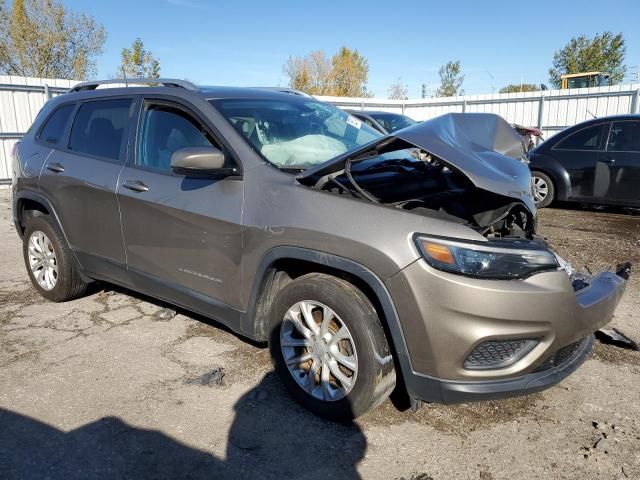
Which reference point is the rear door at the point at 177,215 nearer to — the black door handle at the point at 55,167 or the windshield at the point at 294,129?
the windshield at the point at 294,129

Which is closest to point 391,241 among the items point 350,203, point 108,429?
point 350,203

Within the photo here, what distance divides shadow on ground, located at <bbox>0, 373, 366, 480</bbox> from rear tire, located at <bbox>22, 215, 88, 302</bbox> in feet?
5.48

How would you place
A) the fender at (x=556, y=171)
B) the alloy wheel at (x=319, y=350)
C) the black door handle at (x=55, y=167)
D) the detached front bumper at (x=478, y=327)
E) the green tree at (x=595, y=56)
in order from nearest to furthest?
the detached front bumper at (x=478, y=327) < the alloy wheel at (x=319, y=350) < the black door handle at (x=55, y=167) < the fender at (x=556, y=171) < the green tree at (x=595, y=56)

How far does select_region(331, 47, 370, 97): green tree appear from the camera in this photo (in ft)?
158

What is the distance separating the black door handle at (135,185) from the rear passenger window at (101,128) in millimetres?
340

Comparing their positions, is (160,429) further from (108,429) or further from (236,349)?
(236,349)

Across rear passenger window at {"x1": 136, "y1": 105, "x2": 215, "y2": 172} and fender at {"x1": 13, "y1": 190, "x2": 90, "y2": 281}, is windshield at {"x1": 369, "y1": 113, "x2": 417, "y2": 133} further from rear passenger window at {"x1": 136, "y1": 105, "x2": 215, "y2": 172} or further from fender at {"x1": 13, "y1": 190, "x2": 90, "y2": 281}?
rear passenger window at {"x1": 136, "y1": 105, "x2": 215, "y2": 172}

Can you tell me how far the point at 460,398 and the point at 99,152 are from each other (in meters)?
3.16

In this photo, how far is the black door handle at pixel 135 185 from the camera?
3.41 m

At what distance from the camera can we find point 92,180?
380 centimetres

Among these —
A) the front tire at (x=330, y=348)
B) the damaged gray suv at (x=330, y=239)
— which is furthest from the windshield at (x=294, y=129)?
the front tire at (x=330, y=348)

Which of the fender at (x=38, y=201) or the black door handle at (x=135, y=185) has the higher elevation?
the black door handle at (x=135, y=185)

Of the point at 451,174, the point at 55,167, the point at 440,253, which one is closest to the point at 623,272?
the point at 451,174

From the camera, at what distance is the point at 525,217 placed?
3158 millimetres
